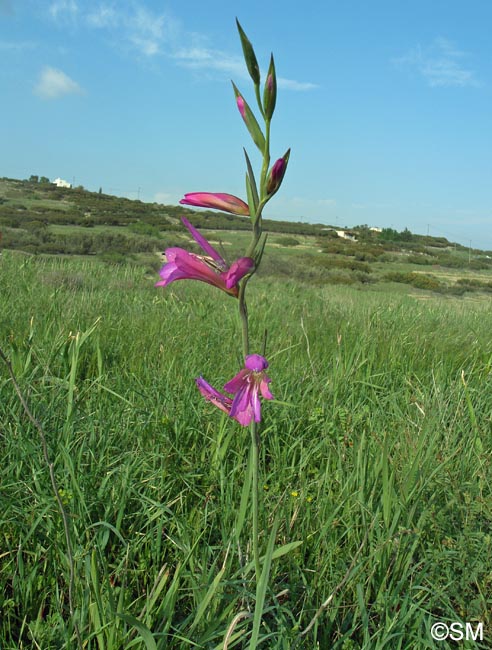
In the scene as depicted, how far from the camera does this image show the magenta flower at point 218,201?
88cm

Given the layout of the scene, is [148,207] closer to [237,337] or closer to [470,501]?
[237,337]

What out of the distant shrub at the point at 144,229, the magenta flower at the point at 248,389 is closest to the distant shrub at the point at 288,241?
the distant shrub at the point at 144,229

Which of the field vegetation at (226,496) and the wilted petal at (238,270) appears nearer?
the wilted petal at (238,270)

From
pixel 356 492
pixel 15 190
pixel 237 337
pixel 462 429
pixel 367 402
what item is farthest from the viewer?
pixel 15 190

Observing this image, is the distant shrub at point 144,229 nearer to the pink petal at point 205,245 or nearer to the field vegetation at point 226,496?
the field vegetation at point 226,496

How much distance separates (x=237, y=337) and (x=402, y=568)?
185 cm

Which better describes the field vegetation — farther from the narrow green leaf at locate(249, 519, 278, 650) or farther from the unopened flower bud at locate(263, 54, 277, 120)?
the unopened flower bud at locate(263, 54, 277, 120)

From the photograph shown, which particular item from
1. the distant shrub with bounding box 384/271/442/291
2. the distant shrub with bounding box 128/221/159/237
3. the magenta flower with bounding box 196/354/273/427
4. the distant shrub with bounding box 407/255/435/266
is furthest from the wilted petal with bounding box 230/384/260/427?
the distant shrub with bounding box 407/255/435/266

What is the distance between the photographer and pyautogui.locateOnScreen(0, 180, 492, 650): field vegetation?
1.00 m

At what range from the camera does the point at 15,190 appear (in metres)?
16.8

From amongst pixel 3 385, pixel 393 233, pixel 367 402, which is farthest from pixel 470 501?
pixel 393 233

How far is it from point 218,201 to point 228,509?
739mm

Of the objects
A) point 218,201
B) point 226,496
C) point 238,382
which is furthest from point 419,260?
point 238,382

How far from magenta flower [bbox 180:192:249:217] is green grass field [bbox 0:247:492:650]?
23.3 inches
